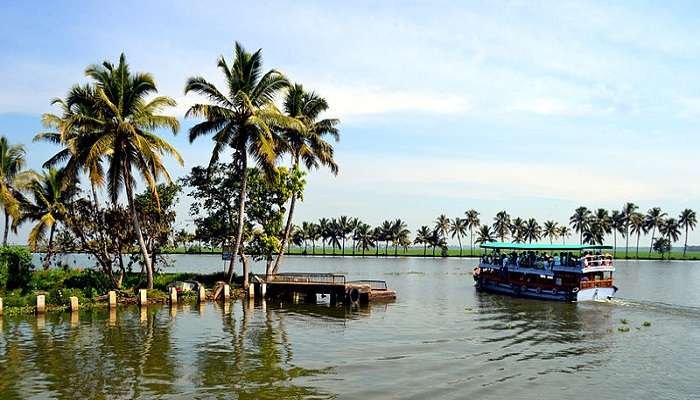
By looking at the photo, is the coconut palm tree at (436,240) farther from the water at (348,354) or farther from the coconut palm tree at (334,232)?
the water at (348,354)

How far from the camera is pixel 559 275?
51219mm

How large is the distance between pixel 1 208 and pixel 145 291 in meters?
18.0

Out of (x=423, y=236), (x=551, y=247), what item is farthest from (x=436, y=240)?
(x=551, y=247)

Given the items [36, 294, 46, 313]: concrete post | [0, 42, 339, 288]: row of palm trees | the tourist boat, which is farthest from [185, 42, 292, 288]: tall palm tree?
the tourist boat

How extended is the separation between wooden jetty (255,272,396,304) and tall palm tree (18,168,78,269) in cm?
1805

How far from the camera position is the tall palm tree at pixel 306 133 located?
5309 cm

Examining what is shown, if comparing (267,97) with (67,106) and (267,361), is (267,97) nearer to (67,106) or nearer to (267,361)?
(67,106)

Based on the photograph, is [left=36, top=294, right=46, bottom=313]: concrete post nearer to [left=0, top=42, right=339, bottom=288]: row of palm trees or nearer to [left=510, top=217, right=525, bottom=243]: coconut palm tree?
[left=0, top=42, right=339, bottom=288]: row of palm trees

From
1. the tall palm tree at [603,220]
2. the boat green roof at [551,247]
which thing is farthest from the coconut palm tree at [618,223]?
the boat green roof at [551,247]

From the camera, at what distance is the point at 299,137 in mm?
53188

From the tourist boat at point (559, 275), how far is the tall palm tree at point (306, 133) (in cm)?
2174

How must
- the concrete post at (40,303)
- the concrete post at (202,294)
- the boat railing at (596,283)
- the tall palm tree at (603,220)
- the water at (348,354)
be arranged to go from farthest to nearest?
the tall palm tree at (603,220) → the boat railing at (596,283) → the concrete post at (202,294) → the concrete post at (40,303) → the water at (348,354)

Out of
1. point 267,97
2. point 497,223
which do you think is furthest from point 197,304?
point 497,223

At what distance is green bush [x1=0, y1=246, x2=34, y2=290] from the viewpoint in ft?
135
